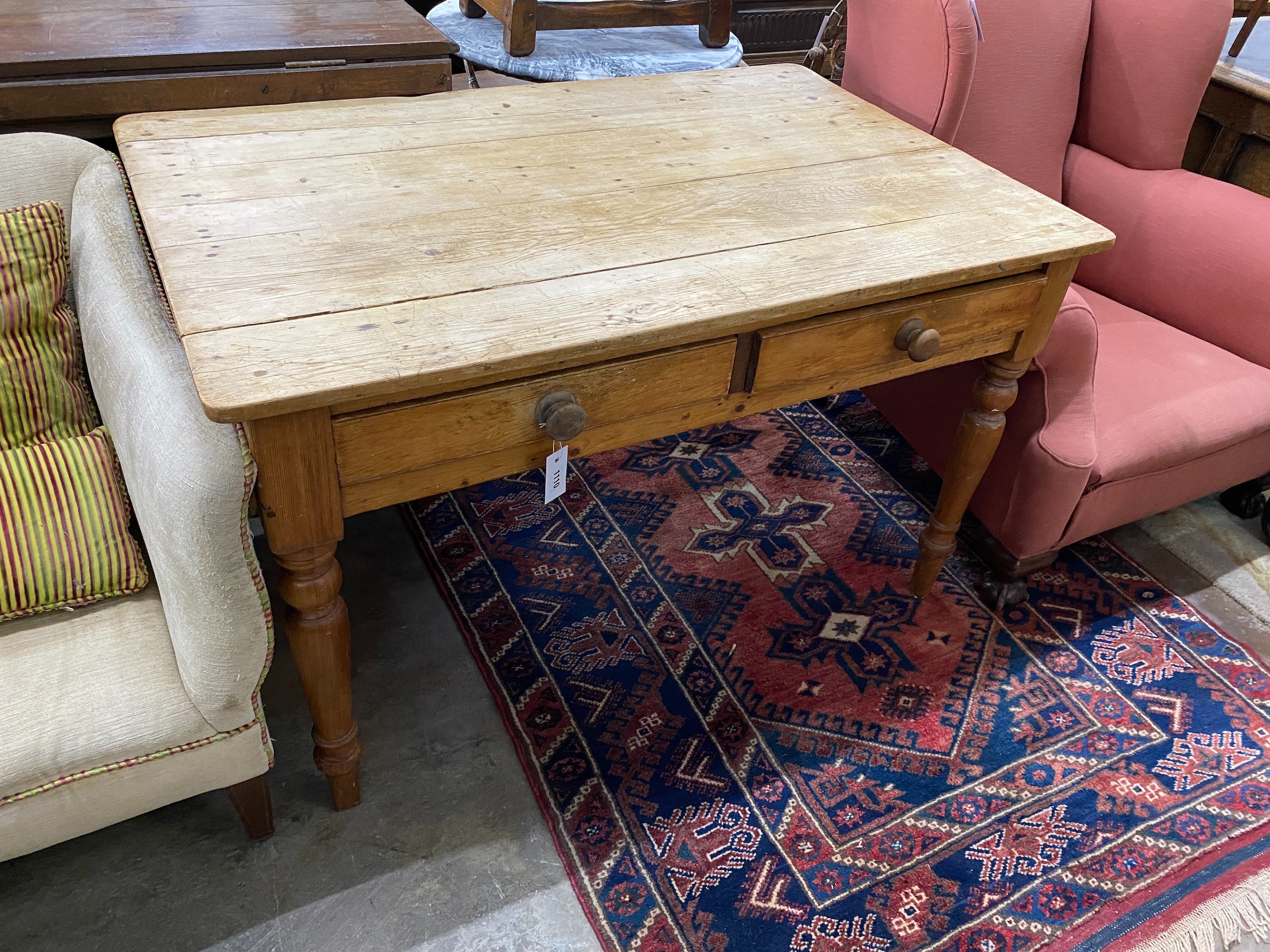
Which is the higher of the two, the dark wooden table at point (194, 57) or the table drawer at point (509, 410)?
the dark wooden table at point (194, 57)

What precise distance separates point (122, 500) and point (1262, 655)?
6.20 feet

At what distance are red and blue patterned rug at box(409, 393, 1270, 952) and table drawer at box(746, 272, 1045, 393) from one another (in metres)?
0.58

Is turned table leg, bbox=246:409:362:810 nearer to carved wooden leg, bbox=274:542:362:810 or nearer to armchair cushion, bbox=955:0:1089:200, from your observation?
carved wooden leg, bbox=274:542:362:810

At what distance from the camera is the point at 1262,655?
1762 millimetres

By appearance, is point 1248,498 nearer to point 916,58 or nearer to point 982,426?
point 982,426

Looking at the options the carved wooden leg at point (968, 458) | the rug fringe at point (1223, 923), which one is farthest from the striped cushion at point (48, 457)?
the rug fringe at point (1223, 923)

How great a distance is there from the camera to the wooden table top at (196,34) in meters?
1.43

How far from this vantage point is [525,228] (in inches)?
47.6

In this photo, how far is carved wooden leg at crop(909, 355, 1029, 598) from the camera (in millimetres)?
1483

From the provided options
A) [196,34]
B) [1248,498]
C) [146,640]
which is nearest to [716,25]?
[196,34]

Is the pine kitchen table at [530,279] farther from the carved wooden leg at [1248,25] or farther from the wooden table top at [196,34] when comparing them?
the carved wooden leg at [1248,25]

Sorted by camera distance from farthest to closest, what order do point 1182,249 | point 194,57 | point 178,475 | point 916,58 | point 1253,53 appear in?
point 1253,53
point 1182,249
point 916,58
point 194,57
point 178,475

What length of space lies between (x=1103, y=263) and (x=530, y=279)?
4.76 ft

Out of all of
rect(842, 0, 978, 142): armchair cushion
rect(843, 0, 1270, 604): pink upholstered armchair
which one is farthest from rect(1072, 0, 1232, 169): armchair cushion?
rect(842, 0, 978, 142): armchair cushion
